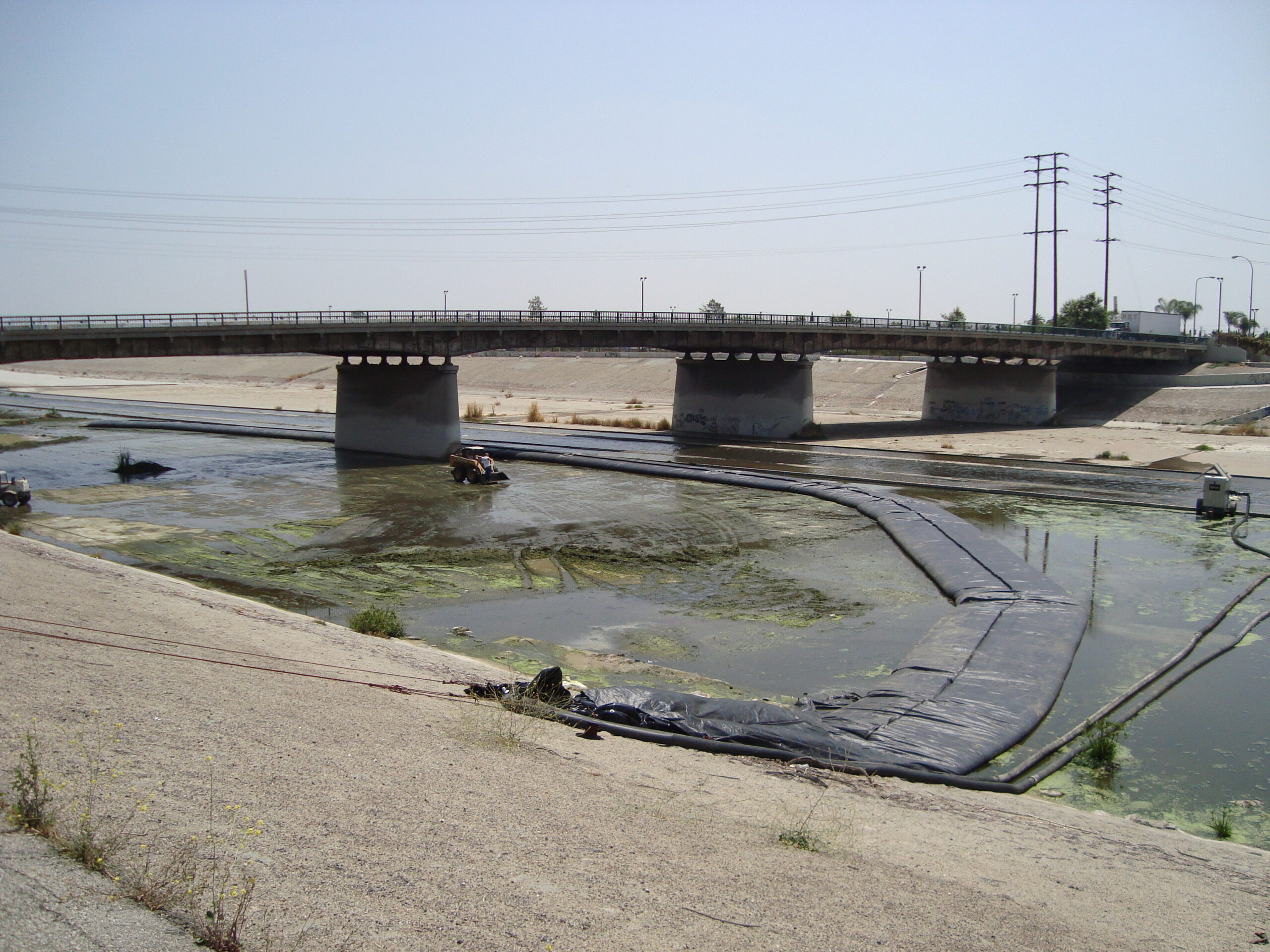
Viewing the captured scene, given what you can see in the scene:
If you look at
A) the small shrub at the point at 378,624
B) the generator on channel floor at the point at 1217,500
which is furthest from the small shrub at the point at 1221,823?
the generator on channel floor at the point at 1217,500

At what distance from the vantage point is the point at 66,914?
614 cm

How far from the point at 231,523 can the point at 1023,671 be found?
2643 cm

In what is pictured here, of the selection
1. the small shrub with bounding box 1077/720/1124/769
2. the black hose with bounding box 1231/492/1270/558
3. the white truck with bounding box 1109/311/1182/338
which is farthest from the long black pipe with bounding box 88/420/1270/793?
the white truck with bounding box 1109/311/1182/338

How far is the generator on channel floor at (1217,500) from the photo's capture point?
34844mm

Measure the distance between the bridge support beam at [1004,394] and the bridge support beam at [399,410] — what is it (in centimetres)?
4305

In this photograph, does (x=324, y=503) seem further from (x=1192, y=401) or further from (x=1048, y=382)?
(x=1192, y=401)

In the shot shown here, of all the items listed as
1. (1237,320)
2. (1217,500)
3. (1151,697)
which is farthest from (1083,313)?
(1151,697)

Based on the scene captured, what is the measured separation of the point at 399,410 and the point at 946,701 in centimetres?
4593

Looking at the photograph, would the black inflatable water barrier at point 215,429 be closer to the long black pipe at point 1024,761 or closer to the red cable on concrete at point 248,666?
the red cable on concrete at point 248,666

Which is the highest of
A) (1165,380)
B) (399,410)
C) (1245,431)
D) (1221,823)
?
(1165,380)

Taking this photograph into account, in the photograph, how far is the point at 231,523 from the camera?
3303 cm

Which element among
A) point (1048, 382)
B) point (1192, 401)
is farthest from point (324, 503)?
point (1192, 401)

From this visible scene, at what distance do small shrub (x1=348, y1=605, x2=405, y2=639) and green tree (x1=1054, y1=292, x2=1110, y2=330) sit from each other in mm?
123969

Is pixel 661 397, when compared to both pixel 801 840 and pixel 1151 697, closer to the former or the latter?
pixel 1151 697
